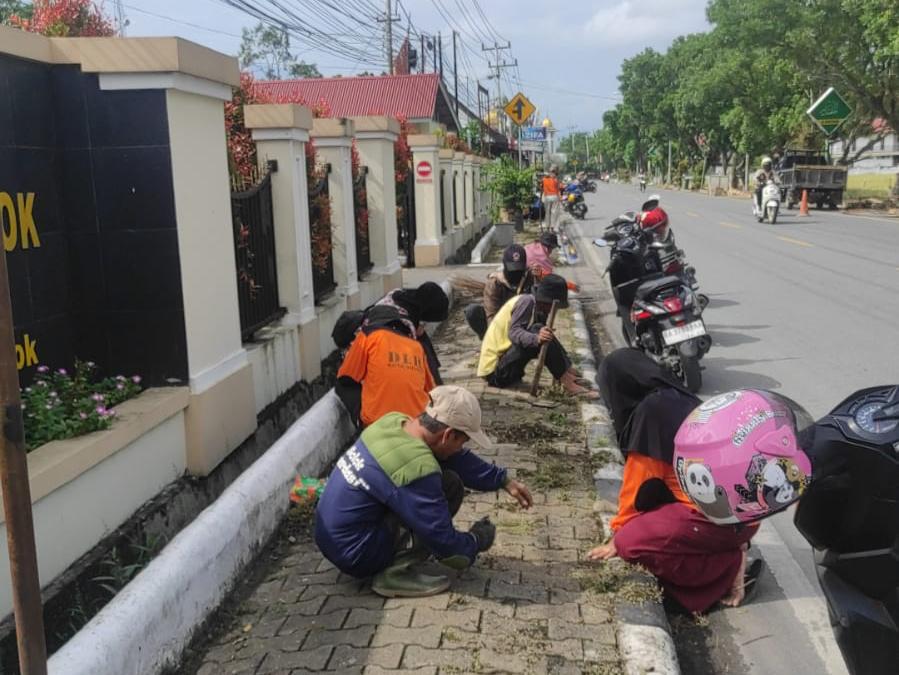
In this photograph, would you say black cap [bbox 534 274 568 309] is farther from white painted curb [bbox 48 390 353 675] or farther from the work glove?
the work glove

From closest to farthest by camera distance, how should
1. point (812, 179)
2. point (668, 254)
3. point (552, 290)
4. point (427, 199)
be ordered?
point (552, 290) < point (668, 254) < point (427, 199) < point (812, 179)

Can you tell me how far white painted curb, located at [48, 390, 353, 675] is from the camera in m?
2.69

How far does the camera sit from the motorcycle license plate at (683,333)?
277 inches

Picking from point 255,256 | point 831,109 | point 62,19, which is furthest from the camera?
point 831,109

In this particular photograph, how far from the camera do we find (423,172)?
14.1 m

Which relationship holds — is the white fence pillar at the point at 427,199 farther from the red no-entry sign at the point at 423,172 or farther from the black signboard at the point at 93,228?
the black signboard at the point at 93,228

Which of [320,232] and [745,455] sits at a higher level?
[320,232]

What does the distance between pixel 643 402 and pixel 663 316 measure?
11.6ft

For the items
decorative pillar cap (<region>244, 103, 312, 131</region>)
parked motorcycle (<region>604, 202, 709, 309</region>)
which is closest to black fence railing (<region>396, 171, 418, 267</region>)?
parked motorcycle (<region>604, 202, 709, 309</region>)

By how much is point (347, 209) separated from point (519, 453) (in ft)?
11.1

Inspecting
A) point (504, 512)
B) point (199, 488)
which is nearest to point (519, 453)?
point (504, 512)

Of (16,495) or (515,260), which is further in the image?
(515,260)

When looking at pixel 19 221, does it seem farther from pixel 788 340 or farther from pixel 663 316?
pixel 788 340

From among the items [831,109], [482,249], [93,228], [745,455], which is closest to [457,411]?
[745,455]
